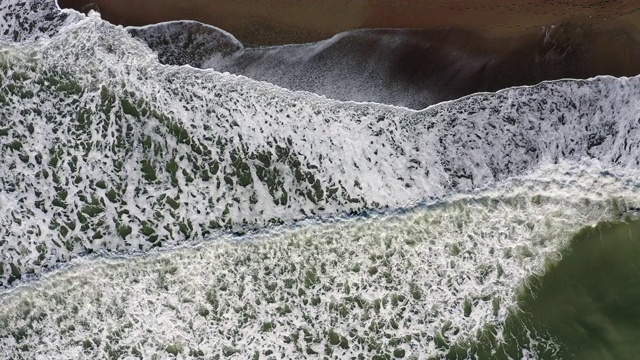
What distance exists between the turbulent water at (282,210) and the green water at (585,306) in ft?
0.07

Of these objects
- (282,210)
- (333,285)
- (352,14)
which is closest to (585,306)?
(333,285)

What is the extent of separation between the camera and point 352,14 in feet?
16.7

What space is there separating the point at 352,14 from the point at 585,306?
344 cm

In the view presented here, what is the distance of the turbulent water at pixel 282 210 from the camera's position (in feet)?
16.0

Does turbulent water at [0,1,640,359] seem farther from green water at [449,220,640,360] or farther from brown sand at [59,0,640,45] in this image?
brown sand at [59,0,640,45]

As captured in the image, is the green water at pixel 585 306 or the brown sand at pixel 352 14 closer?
the green water at pixel 585 306

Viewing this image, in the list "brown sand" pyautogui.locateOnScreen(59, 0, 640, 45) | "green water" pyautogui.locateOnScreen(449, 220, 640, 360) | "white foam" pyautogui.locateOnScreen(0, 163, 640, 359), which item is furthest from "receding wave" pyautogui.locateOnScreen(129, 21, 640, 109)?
"green water" pyautogui.locateOnScreen(449, 220, 640, 360)

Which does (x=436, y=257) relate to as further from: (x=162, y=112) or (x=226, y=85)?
(x=162, y=112)

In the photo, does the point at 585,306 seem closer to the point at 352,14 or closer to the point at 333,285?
the point at 333,285

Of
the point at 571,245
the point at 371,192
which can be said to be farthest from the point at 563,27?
the point at 371,192

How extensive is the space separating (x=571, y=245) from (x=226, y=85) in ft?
11.6

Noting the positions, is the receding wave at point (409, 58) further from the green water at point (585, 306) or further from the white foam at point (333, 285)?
the green water at point (585, 306)

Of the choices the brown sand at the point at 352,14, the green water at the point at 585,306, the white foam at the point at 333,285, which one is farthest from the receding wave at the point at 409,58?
the green water at the point at 585,306

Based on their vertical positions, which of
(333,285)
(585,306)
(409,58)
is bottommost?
(333,285)
